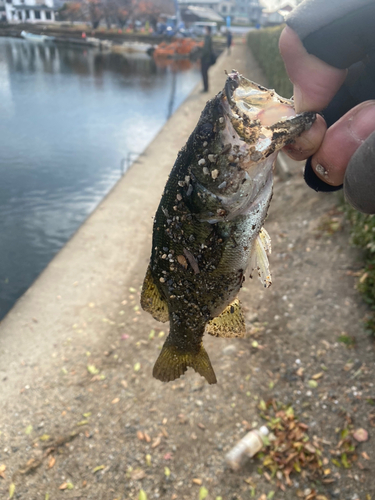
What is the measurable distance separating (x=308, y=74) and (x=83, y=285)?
5.30m

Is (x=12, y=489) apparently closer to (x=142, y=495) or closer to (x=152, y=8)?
(x=142, y=495)

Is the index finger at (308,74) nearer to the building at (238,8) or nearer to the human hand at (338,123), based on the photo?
the human hand at (338,123)

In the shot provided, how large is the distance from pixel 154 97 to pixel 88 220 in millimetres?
13522

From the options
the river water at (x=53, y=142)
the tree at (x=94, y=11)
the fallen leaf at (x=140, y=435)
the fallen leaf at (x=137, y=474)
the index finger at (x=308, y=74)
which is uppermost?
the tree at (x=94, y=11)

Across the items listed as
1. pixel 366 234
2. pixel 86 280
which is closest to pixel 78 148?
pixel 86 280

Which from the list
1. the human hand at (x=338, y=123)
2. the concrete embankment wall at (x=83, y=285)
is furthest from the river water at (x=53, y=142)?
the human hand at (x=338, y=123)

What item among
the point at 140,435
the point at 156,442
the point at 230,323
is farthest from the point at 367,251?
the point at 140,435

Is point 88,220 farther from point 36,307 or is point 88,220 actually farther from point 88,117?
point 88,117

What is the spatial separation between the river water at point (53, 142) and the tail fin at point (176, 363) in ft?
14.1

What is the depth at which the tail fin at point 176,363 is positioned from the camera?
221 centimetres

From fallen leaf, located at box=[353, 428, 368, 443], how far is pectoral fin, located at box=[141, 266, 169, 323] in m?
2.56

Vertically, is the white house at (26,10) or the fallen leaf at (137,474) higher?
the white house at (26,10)

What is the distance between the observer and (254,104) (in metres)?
1.62

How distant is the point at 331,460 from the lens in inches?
132
